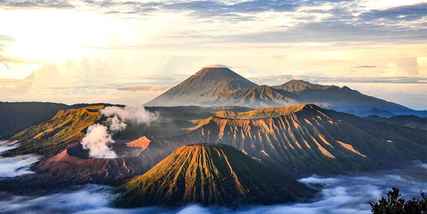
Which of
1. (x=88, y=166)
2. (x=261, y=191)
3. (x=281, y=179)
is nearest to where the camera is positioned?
(x=261, y=191)

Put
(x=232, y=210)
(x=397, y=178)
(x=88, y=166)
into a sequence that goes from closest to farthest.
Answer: (x=232, y=210), (x=88, y=166), (x=397, y=178)

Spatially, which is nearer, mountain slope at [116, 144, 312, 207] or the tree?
the tree

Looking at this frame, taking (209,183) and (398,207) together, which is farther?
(209,183)

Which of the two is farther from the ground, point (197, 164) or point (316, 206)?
point (197, 164)

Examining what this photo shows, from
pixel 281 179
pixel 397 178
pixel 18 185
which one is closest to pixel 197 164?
pixel 281 179

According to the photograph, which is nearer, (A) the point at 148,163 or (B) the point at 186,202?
(B) the point at 186,202

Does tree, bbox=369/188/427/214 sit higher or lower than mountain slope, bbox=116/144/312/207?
A: higher

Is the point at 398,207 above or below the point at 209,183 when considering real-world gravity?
above

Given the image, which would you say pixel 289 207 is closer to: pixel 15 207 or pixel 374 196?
pixel 374 196
